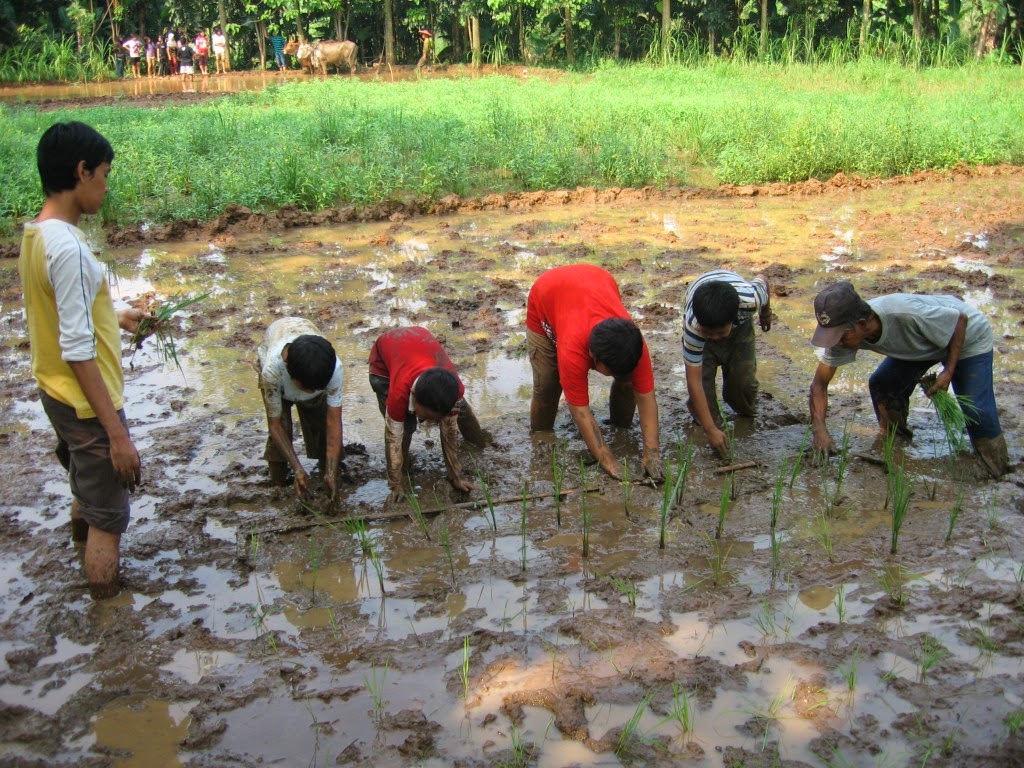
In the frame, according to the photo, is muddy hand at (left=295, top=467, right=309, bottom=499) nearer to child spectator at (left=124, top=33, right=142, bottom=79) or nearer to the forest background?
the forest background

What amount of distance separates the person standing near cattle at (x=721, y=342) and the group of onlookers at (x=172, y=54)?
23.4m

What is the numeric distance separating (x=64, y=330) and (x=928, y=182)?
34.1ft

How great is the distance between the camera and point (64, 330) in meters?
3.03

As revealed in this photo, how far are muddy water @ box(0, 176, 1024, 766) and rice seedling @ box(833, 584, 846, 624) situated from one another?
0.03m

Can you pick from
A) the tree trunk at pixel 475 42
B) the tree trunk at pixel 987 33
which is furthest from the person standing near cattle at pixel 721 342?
the tree trunk at pixel 475 42

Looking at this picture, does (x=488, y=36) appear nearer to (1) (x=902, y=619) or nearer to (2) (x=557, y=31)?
(2) (x=557, y=31)

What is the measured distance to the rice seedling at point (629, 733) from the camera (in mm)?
2828

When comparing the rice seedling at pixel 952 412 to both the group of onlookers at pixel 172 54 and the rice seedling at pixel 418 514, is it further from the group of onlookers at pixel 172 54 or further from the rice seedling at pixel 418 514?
the group of onlookers at pixel 172 54

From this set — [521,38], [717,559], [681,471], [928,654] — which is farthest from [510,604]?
[521,38]

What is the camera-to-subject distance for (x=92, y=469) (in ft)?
11.0

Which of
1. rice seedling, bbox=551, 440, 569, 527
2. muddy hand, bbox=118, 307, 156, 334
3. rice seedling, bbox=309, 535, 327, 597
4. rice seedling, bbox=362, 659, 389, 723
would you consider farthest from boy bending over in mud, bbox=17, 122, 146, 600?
rice seedling, bbox=551, 440, 569, 527

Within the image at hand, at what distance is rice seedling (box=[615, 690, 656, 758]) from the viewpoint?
9.28ft

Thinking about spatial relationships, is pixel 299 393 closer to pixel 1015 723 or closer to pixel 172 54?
pixel 1015 723

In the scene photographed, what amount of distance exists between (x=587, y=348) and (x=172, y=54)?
26.0m
